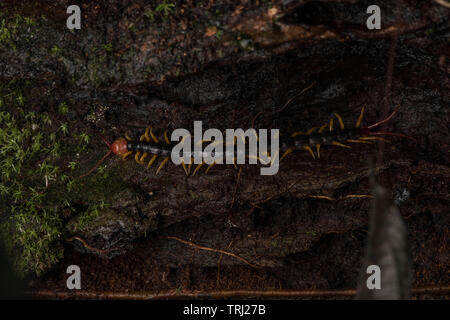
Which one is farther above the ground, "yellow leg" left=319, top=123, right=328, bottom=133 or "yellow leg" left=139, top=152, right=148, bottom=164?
"yellow leg" left=319, top=123, right=328, bottom=133

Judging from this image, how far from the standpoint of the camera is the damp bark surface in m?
3.48

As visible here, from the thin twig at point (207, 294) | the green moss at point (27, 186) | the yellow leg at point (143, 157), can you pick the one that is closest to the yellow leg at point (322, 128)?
the thin twig at point (207, 294)

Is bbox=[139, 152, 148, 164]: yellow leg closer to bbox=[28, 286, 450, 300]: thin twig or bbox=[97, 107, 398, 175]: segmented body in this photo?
bbox=[97, 107, 398, 175]: segmented body

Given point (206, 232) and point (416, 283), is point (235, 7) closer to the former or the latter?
point (206, 232)

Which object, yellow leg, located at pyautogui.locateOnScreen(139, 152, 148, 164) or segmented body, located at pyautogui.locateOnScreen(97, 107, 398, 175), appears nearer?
segmented body, located at pyautogui.locateOnScreen(97, 107, 398, 175)

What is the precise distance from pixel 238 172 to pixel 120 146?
132 cm

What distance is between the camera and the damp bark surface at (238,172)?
3.48 m

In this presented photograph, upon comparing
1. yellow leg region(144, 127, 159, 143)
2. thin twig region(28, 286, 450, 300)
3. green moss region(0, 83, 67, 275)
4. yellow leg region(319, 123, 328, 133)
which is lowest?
thin twig region(28, 286, 450, 300)

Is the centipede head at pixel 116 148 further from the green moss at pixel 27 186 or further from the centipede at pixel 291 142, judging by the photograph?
the green moss at pixel 27 186

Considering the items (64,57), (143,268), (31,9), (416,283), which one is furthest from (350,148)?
(31,9)

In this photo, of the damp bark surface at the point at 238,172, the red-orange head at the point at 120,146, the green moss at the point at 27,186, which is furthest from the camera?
the red-orange head at the point at 120,146

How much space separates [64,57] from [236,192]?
7.17 ft

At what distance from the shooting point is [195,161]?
388 centimetres

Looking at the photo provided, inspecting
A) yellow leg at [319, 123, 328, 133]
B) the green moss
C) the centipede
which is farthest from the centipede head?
yellow leg at [319, 123, 328, 133]
